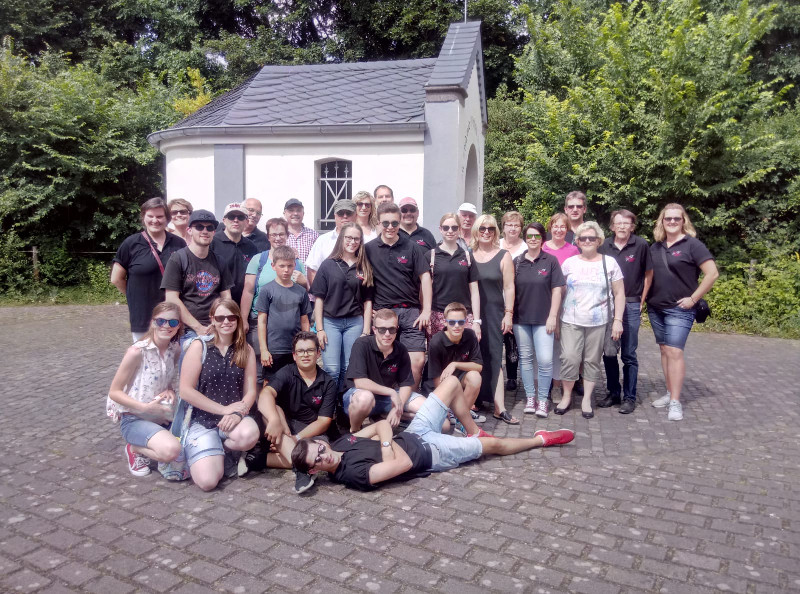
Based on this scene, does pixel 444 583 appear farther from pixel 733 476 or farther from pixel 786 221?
pixel 786 221

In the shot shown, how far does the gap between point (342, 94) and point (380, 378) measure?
32.8 feet

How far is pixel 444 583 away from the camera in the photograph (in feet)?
11.1

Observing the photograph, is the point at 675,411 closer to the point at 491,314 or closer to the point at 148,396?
the point at 491,314

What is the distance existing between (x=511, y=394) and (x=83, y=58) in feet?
93.6

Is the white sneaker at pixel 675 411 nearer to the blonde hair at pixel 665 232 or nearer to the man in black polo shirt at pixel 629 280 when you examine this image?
the man in black polo shirt at pixel 629 280

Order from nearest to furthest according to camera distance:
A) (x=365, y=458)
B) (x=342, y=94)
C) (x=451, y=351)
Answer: (x=365, y=458) < (x=451, y=351) < (x=342, y=94)

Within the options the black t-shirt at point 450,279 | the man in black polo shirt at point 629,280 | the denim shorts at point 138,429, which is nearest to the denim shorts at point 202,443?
the denim shorts at point 138,429

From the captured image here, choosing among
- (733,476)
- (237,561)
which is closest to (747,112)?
(733,476)

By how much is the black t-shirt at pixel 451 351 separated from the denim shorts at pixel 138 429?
2296 millimetres

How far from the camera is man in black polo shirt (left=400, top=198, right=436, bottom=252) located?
6.31m

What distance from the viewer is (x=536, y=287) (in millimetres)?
6426

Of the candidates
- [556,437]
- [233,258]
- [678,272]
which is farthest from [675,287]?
[233,258]

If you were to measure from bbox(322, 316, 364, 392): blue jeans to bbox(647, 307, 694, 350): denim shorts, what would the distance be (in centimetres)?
306

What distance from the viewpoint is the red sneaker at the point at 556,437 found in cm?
552
